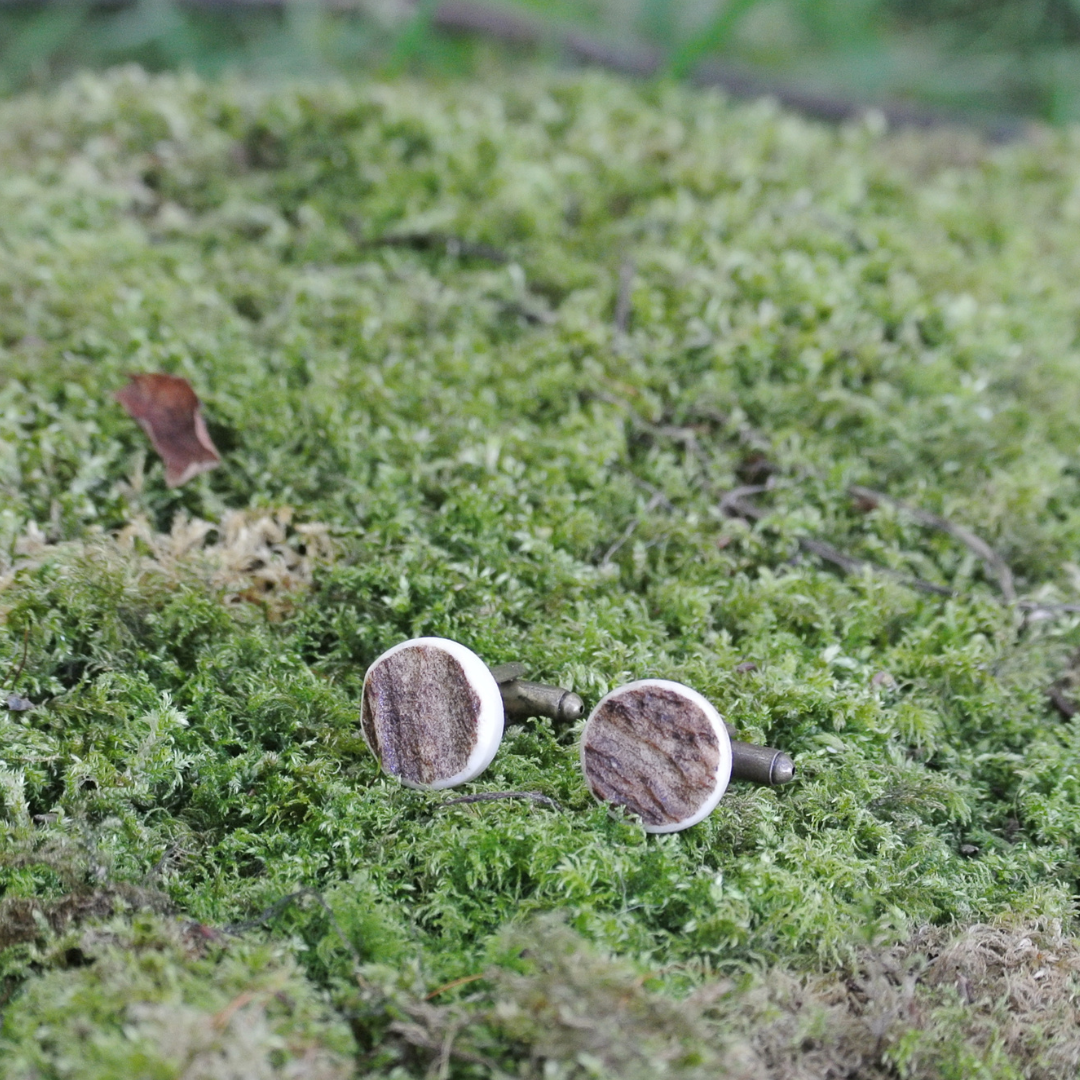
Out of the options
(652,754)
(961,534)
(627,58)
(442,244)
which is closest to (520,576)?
(652,754)

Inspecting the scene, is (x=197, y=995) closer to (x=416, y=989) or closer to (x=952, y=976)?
(x=416, y=989)

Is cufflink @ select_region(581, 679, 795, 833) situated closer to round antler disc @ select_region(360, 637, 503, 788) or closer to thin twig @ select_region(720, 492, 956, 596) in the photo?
round antler disc @ select_region(360, 637, 503, 788)

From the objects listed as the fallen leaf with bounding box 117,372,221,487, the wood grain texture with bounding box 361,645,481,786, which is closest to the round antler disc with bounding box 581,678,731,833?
the wood grain texture with bounding box 361,645,481,786

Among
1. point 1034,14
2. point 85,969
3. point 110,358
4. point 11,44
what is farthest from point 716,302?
point 11,44

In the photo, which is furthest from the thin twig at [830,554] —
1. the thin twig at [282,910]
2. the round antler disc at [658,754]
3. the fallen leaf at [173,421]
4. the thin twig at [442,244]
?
the thin twig at [282,910]

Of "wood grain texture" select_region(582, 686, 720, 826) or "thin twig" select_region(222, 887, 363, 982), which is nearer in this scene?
"thin twig" select_region(222, 887, 363, 982)
